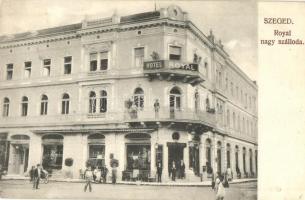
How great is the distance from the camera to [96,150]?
9336 millimetres

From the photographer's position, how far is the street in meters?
8.66

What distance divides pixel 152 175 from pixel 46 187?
1.93 meters

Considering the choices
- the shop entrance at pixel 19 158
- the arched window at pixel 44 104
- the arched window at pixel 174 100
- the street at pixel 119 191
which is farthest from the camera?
the arched window at pixel 44 104

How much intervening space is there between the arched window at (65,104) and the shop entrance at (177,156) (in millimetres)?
2073

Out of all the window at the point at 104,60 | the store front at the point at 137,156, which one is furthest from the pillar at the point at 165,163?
the window at the point at 104,60

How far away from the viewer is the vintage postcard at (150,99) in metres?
8.76

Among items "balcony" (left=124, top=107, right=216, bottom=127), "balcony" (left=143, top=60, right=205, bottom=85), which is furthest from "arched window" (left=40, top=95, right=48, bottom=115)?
"balcony" (left=143, top=60, right=205, bottom=85)

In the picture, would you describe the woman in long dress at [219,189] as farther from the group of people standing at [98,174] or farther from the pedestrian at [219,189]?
the group of people standing at [98,174]

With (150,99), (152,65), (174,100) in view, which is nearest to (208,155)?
(174,100)

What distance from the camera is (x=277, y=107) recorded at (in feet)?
28.6

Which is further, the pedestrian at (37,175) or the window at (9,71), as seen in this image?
the window at (9,71)

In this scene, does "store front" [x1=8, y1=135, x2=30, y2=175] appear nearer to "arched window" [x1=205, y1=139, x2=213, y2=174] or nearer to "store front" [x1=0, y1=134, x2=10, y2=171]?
"store front" [x1=0, y1=134, x2=10, y2=171]

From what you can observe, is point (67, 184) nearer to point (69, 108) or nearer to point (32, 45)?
point (69, 108)

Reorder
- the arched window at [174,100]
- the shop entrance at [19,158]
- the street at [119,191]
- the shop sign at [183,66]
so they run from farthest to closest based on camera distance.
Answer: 1. the shop entrance at [19,158]
2. the arched window at [174,100]
3. the shop sign at [183,66]
4. the street at [119,191]
